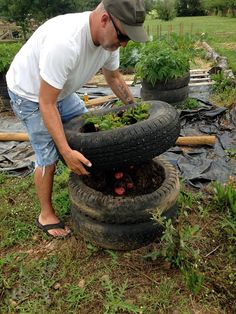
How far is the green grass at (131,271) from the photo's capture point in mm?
2385

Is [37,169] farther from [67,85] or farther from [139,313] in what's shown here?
[139,313]

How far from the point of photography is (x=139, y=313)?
7.64ft

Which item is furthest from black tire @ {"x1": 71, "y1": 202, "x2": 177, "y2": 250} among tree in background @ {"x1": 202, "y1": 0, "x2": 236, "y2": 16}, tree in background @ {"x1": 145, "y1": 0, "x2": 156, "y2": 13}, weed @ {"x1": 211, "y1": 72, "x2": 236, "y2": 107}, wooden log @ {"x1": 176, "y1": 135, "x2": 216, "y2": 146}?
tree in background @ {"x1": 145, "y1": 0, "x2": 156, "y2": 13}

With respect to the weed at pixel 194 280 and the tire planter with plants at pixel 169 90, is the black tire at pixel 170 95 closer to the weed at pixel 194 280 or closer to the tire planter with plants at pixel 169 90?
the tire planter with plants at pixel 169 90

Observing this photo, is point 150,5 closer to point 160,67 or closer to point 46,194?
point 160,67

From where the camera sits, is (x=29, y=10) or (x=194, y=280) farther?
(x=29, y=10)

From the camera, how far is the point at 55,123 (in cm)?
242

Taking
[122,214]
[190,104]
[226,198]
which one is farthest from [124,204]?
[190,104]

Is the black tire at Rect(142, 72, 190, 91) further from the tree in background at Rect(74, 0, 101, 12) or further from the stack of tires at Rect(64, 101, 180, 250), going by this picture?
the tree in background at Rect(74, 0, 101, 12)

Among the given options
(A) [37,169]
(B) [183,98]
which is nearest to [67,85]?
(A) [37,169]

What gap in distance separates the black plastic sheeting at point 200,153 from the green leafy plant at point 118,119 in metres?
1.33

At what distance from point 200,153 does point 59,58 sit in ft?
9.51

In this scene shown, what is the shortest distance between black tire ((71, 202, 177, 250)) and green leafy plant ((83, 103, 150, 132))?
2.51ft

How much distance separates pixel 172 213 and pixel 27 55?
1.72m
